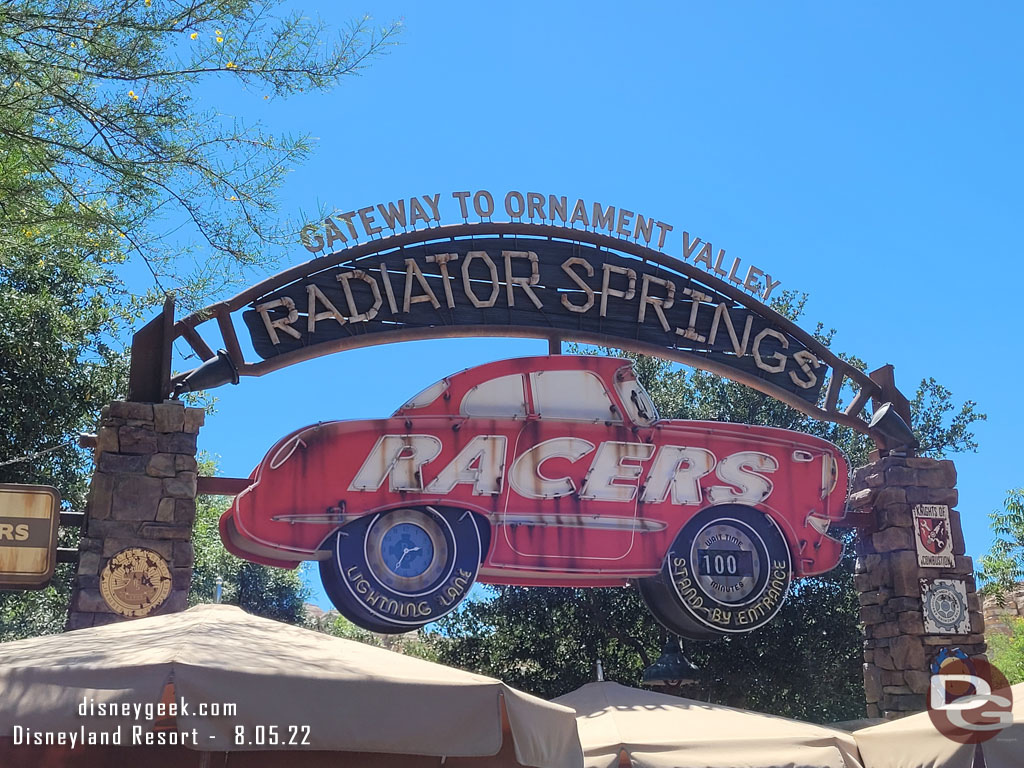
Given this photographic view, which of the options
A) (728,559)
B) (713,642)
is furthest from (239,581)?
(728,559)

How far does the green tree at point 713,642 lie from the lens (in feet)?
51.1

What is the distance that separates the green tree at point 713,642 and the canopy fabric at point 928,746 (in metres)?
7.67

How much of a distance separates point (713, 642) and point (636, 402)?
5.76m

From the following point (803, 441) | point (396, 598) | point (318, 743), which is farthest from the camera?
point (803, 441)

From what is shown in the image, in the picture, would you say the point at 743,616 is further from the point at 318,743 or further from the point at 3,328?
the point at 3,328

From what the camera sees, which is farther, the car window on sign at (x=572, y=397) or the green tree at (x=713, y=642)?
the green tree at (x=713, y=642)

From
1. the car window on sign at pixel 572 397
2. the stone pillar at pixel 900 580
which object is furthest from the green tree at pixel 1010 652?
Result: the car window on sign at pixel 572 397

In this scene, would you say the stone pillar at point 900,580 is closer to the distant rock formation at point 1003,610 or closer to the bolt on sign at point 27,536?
the bolt on sign at point 27,536

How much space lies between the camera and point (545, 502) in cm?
1008

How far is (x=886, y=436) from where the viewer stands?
445 inches

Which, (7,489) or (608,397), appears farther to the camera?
(608,397)

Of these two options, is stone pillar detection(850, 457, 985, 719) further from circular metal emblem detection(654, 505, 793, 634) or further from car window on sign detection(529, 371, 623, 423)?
car window on sign detection(529, 371, 623, 423)

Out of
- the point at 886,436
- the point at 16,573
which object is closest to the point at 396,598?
the point at 16,573

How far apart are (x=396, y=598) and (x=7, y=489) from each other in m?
3.41
